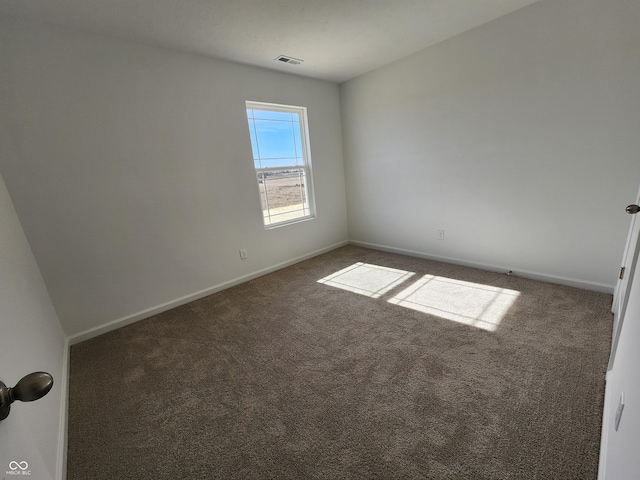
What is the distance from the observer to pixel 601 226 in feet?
7.61

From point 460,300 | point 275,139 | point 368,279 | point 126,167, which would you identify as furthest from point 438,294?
point 126,167

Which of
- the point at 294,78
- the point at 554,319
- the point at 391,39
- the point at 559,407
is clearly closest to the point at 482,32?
the point at 391,39

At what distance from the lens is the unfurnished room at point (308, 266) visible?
1.31 meters

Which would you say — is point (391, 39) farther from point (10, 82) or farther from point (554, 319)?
point (10, 82)

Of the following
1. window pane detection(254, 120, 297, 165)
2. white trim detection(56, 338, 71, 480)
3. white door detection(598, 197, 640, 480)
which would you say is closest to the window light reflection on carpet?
white door detection(598, 197, 640, 480)

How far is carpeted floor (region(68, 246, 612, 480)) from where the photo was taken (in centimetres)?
125

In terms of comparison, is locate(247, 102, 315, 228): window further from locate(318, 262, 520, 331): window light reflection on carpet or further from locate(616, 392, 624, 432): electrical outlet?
locate(616, 392, 624, 432): electrical outlet

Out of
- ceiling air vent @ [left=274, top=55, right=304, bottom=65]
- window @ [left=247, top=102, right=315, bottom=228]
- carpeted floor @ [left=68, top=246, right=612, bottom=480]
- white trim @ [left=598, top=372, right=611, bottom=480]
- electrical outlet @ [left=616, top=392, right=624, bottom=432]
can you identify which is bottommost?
carpeted floor @ [left=68, top=246, right=612, bottom=480]

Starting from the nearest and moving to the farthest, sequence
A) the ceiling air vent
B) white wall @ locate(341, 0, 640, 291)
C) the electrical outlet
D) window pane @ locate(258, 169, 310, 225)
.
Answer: the electrical outlet
white wall @ locate(341, 0, 640, 291)
the ceiling air vent
window pane @ locate(258, 169, 310, 225)

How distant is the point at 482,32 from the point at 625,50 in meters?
1.07

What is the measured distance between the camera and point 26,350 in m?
1.28

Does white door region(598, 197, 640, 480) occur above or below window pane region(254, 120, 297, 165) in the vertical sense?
below

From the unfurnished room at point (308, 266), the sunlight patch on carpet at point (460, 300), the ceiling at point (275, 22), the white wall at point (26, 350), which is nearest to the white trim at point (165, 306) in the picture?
the unfurnished room at point (308, 266)
